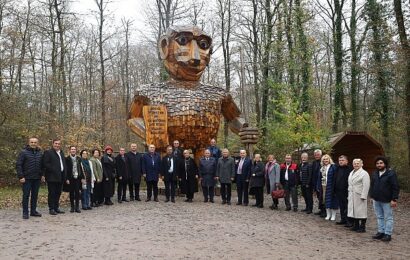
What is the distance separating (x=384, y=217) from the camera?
23.0 ft

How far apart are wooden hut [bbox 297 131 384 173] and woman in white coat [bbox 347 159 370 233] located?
5049mm

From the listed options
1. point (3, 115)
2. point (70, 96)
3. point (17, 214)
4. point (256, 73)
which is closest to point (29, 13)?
point (70, 96)

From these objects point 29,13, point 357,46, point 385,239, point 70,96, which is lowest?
point 385,239

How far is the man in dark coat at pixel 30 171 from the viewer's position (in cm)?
802

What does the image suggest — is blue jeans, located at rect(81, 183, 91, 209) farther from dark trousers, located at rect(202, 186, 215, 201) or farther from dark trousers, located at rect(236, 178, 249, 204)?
dark trousers, located at rect(236, 178, 249, 204)

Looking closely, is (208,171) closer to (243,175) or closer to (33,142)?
(243,175)

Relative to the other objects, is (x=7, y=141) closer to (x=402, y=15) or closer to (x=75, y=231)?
(x=75, y=231)

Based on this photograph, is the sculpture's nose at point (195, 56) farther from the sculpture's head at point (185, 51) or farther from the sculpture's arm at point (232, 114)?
the sculpture's arm at point (232, 114)

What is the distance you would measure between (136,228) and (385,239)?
403 cm

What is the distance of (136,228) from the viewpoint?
702 cm

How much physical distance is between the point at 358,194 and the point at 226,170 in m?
3.64

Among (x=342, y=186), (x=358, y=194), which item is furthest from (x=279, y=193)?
(x=358, y=194)

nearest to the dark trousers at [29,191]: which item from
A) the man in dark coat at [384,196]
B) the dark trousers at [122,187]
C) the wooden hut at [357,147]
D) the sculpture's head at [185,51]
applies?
the dark trousers at [122,187]

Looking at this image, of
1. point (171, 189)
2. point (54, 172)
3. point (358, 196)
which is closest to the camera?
point (358, 196)
